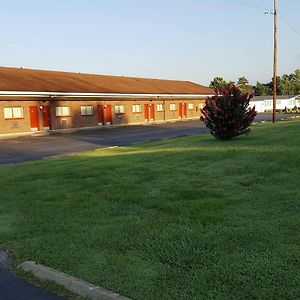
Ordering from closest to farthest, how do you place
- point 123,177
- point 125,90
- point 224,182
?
1. point 224,182
2. point 123,177
3. point 125,90

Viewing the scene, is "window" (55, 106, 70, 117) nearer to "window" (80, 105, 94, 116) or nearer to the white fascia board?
the white fascia board

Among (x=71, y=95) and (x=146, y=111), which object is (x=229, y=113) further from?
(x=146, y=111)

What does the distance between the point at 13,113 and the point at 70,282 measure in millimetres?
29762

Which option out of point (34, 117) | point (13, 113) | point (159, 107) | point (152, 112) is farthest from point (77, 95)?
point (159, 107)

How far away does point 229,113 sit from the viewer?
1758cm

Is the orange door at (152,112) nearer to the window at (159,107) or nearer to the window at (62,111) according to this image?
the window at (159,107)

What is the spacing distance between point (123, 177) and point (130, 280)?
19.8 ft

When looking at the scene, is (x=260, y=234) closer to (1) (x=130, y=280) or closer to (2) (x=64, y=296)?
(1) (x=130, y=280)

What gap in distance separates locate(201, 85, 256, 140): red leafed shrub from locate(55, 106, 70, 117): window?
2100 centimetres

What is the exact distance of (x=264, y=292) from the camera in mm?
4047

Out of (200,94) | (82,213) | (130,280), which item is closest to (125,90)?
(200,94)

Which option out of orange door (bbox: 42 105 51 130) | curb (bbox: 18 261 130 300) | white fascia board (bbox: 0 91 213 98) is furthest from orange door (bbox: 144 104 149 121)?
curb (bbox: 18 261 130 300)

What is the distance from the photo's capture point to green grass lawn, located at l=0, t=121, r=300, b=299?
4477mm

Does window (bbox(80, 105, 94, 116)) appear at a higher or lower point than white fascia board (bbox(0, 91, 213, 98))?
lower
